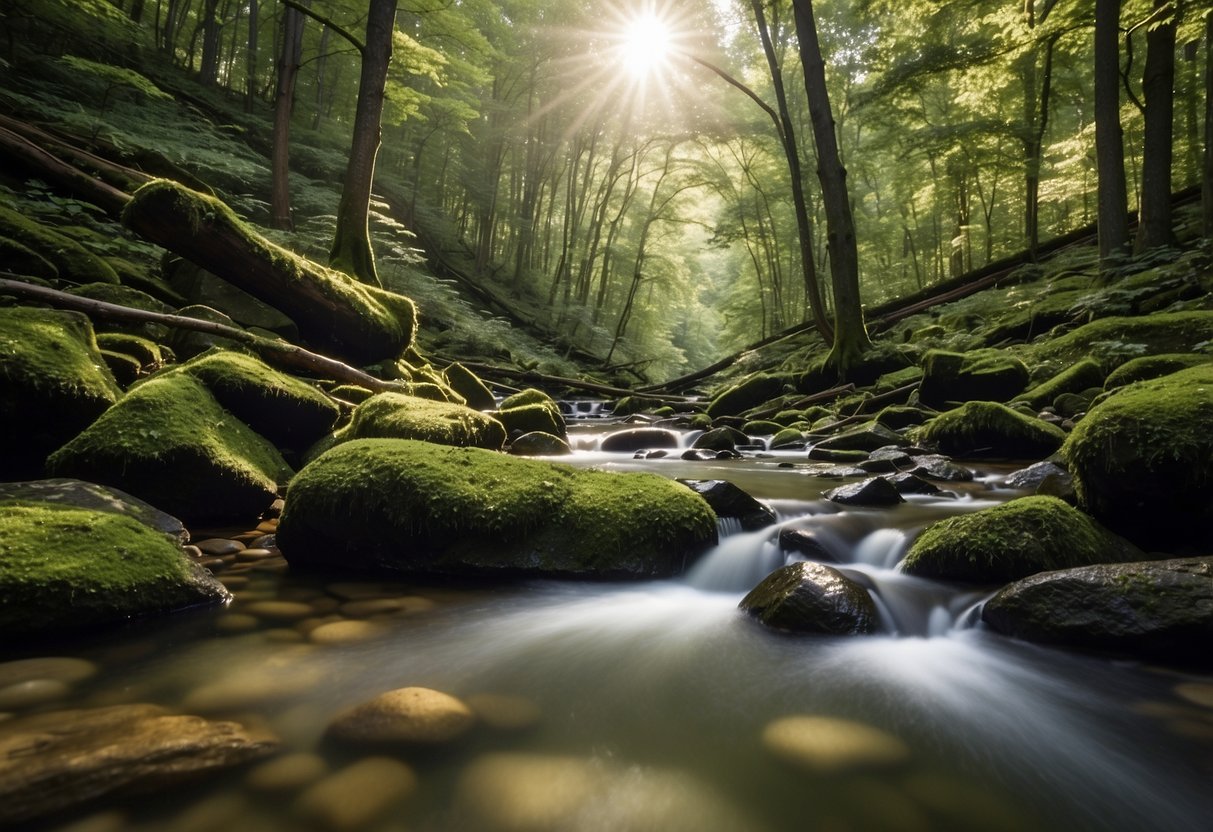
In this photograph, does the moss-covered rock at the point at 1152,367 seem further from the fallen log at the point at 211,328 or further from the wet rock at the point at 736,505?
the fallen log at the point at 211,328

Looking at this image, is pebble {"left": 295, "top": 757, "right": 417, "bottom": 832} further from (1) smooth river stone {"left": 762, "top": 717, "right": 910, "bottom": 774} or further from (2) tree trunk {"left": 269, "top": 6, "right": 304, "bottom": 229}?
(2) tree trunk {"left": 269, "top": 6, "right": 304, "bottom": 229}

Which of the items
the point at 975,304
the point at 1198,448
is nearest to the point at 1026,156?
the point at 975,304

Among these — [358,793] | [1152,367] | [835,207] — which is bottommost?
[358,793]

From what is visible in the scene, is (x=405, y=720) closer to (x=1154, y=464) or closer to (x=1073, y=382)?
(x=1154, y=464)

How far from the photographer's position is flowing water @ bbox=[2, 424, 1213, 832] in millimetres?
1549

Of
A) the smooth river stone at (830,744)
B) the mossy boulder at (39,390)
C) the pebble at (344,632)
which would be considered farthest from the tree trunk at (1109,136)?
the mossy boulder at (39,390)

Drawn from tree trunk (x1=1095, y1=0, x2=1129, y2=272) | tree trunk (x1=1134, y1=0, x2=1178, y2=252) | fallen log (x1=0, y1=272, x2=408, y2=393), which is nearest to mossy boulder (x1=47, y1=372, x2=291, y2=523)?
fallen log (x1=0, y1=272, x2=408, y2=393)

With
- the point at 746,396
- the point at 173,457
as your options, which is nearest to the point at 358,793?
the point at 173,457

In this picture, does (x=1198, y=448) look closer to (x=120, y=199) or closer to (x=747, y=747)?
(x=747, y=747)

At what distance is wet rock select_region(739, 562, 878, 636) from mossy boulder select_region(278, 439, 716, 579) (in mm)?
738

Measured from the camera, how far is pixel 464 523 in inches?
131

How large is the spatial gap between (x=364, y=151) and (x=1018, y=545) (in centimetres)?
971

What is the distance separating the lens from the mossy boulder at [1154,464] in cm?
277

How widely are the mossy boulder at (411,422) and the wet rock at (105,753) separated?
9.65 feet
